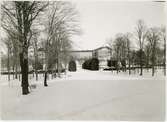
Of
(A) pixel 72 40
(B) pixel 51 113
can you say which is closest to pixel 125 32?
(A) pixel 72 40

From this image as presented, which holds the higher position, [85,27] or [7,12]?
[7,12]

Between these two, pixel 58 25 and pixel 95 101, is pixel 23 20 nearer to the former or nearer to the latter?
pixel 58 25

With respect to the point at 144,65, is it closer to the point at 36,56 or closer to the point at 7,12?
the point at 36,56

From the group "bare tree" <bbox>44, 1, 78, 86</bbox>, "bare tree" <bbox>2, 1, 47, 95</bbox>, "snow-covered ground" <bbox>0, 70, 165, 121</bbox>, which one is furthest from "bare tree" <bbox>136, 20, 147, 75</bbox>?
"bare tree" <bbox>2, 1, 47, 95</bbox>

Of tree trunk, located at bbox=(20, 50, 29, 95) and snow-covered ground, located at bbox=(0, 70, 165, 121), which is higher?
tree trunk, located at bbox=(20, 50, 29, 95)

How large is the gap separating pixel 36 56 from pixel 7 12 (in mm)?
835

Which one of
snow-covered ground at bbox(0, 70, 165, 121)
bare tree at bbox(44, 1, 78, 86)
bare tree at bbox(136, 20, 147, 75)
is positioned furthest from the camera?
bare tree at bbox(44, 1, 78, 86)

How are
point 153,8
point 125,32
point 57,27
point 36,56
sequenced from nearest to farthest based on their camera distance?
point 153,8 → point 125,32 → point 36,56 → point 57,27

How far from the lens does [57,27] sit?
3.59 meters

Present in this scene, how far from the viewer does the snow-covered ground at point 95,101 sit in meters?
2.63

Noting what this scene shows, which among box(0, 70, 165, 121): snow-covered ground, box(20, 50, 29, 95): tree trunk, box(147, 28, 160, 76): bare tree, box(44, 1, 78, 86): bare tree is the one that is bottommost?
box(0, 70, 165, 121): snow-covered ground

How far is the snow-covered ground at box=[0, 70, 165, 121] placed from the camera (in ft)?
8.63

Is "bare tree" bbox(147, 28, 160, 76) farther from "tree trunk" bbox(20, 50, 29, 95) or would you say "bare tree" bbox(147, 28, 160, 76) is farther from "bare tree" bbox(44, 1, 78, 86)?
"tree trunk" bbox(20, 50, 29, 95)

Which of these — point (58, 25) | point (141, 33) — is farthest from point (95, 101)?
point (58, 25)
